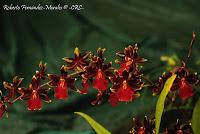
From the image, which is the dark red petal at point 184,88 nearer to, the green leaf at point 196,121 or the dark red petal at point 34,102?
the green leaf at point 196,121

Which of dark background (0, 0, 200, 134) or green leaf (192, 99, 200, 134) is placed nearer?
green leaf (192, 99, 200, 134)

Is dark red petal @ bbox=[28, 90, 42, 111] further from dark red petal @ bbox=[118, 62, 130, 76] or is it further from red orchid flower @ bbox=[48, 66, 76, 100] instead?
dark red petal @ bbox=[118, 62, 130, 76]

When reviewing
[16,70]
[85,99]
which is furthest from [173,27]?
[16,70]

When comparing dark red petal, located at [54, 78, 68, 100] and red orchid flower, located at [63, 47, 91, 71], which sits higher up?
red orchid flower, located at [63, 47, 91, 71]

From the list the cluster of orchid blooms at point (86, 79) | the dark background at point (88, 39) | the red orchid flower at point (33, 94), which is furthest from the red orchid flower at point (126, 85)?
the dark background at point (88, 39)

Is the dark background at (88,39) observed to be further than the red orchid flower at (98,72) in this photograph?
Yes

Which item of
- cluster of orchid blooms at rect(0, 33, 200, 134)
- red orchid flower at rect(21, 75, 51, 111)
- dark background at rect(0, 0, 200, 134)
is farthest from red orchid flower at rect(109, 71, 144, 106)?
dark background at rect(0, 0, 200, 134)
